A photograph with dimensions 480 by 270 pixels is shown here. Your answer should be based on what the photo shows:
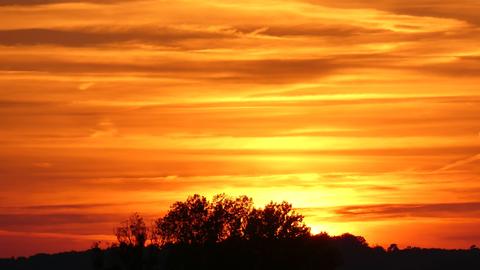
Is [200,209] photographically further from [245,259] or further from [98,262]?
[98,262]

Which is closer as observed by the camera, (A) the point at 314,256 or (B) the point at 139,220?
(B) the point at 139,220

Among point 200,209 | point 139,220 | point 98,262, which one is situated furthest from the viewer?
point 200,209

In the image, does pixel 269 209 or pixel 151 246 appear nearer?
pixel 151 246

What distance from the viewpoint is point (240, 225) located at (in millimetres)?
145125

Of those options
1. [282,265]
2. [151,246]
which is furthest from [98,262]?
[282,265]

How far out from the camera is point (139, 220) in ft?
447

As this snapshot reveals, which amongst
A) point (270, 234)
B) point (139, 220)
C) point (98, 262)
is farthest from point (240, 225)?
point (98, 262)

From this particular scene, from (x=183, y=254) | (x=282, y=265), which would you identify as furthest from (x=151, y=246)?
(x=282, y=265)

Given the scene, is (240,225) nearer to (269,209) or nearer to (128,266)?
(269,209)

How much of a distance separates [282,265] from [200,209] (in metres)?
9.64

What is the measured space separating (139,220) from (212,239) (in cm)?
928

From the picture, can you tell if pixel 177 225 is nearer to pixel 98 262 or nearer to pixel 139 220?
pixel 139 220

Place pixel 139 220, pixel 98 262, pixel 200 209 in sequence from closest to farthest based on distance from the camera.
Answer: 1. pixel 98 262
2. pixel 139 220
3. pixel 200 209

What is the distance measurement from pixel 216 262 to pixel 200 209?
296 inches
